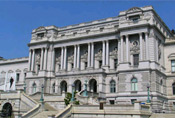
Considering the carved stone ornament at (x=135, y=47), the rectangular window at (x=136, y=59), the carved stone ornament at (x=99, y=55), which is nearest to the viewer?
the rectangular window at (x=136, y=59)

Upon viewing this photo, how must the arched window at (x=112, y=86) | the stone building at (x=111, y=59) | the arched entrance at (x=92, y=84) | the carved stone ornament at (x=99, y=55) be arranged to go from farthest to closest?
the carved stone ornament at (x=99, y=55) → the arched entrance at (x=92, y=84) → the arched window at (x=112, y=86) → the stone building at (x=111, y=59)

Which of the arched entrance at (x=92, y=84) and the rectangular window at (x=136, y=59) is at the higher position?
the rectangular window at (x=136, y=59)

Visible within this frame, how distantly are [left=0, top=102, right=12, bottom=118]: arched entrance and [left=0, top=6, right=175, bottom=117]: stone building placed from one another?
7.66 metres

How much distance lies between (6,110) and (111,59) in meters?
22.8

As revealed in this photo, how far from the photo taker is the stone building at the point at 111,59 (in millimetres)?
47281

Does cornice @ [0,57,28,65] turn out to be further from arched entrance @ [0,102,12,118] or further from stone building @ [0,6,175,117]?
arched entrance @ [0,102,12,118]

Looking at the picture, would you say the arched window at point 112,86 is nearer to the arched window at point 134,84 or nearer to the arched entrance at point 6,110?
the arched window at point 134,84

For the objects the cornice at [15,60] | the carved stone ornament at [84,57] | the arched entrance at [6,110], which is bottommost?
the arched entrance at [6,110]

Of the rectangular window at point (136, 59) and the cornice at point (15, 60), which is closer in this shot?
the rectangular window at point (136, 59)

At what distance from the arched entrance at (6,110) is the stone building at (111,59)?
302 inches

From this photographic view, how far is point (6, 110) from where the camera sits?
44.2 metres

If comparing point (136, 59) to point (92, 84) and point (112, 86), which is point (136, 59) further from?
point (92, 84)

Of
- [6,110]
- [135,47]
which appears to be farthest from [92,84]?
[6,110]

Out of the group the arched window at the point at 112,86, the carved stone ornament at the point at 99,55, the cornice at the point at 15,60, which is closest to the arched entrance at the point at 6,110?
the arched window at the point at 112,86
